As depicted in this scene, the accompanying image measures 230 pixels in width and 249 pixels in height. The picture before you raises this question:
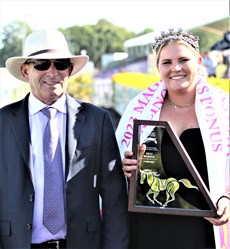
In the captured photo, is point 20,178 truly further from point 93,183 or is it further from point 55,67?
point 55,67

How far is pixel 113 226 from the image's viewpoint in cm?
265

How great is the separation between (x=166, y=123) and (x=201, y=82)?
43 centimetres

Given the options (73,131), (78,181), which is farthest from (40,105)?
(78,181)

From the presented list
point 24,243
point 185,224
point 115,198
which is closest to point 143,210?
point 115,198

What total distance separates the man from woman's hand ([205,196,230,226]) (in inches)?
18.8

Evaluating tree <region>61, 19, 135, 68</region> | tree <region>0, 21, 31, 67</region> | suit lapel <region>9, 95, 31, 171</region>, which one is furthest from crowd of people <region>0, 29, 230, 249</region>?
tree <region>61, 19, 135, 68</region>

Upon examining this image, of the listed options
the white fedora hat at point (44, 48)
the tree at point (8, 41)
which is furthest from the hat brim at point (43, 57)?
the tree at point (8, 41)

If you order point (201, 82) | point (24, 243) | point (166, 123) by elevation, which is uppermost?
point (201, 82)

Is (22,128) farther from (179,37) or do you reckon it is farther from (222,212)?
(222,212)

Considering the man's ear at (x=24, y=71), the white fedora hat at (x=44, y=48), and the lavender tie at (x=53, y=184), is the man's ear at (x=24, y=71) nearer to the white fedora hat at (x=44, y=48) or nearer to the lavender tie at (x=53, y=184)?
the white fedora hat at (x=44, y=48)

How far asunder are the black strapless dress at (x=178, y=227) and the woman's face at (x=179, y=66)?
0.89ft

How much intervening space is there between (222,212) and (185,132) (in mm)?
497

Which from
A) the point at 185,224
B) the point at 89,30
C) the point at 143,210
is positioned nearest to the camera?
the point at 143,210

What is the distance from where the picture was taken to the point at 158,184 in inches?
104
